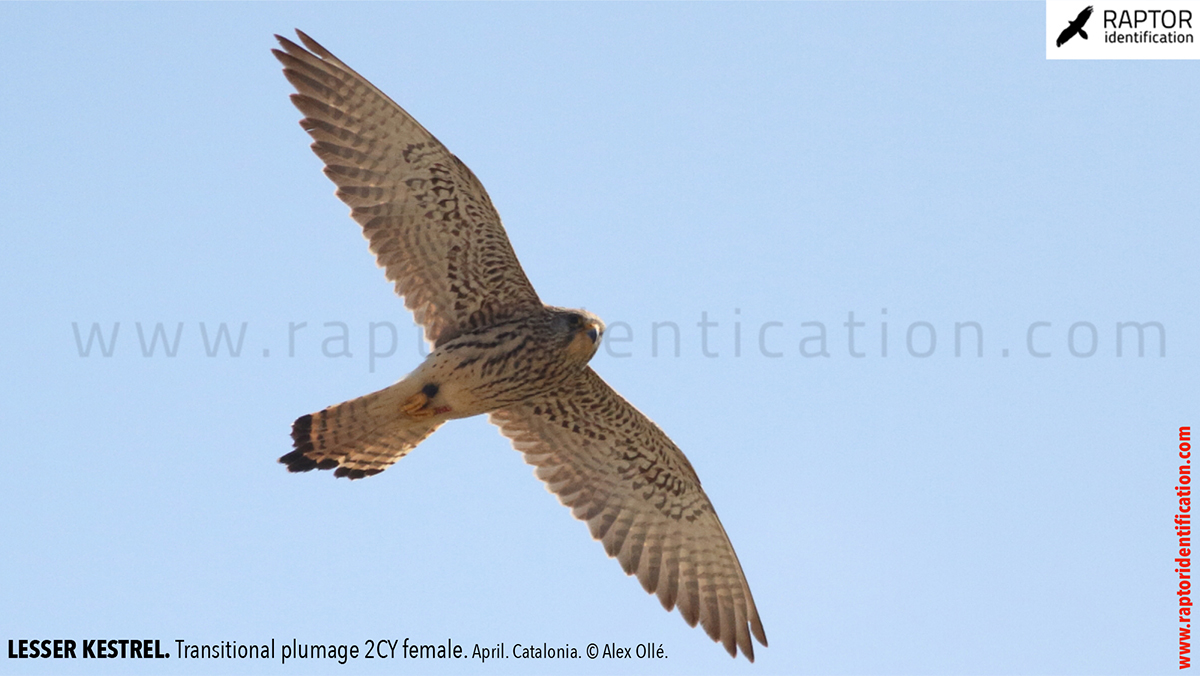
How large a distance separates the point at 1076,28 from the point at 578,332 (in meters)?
6.45

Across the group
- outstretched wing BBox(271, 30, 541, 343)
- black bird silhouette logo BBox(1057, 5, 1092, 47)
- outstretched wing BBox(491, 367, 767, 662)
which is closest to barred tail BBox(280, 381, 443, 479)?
outstretched wing BBox(271, 30, 541, 343)

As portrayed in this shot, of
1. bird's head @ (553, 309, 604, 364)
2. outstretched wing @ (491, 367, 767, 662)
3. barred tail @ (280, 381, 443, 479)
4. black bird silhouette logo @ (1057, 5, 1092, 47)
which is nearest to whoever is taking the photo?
barred tail @ (280, 381, 443, 479)

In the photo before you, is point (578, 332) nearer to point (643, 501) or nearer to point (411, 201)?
point (411, 201)

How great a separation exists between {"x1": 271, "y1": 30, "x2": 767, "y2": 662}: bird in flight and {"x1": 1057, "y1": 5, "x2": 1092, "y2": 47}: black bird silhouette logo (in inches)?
231

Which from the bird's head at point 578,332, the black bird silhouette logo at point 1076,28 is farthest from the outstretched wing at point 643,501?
the black bird silhouette logo at point 1076,28

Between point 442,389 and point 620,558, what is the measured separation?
2329mm

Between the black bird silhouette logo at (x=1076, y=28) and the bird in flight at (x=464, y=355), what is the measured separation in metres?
5.87

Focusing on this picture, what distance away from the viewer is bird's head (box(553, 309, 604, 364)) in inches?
447

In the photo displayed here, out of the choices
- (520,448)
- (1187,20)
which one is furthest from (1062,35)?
(520,448)

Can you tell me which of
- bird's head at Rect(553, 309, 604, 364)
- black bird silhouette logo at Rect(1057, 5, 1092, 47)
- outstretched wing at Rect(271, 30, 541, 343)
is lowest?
bird's head at Rect(553, 309, 604, 364)

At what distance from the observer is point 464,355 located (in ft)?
37.4

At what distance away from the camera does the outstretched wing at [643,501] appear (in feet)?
40.4

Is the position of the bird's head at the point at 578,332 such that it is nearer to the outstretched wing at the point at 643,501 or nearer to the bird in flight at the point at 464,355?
the bird in flight at the point at 464,355

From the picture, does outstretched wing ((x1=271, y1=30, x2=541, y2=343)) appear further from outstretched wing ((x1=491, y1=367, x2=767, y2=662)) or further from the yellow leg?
outstretched wing ((x1=491, y1=367, x2=767, y2=662))
